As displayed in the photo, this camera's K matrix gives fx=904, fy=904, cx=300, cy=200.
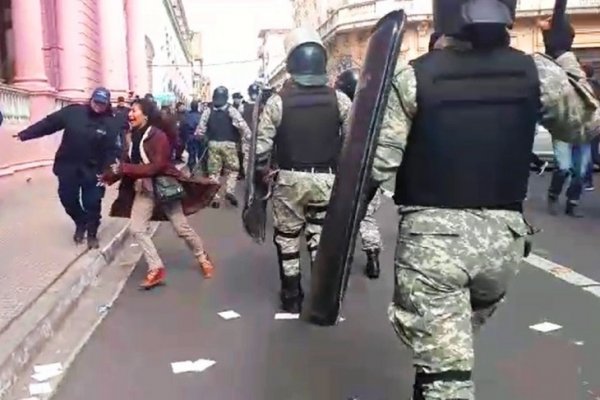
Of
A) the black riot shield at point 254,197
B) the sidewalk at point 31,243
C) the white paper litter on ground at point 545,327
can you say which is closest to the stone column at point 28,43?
the sidewalk at point 31,243

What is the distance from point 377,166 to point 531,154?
23.4 inches

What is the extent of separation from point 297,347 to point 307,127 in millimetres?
1510

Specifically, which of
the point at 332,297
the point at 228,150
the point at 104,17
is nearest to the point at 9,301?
the point at 332,297

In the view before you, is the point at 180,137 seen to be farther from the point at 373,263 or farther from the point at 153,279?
the point at 373,263

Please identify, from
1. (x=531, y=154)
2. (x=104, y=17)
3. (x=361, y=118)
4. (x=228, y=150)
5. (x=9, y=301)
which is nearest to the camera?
(x=361, y=118)

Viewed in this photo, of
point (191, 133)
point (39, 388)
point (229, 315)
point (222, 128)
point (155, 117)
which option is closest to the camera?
point (39, 388)

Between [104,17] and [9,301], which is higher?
[104,17]

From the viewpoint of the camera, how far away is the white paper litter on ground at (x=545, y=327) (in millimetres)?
5738

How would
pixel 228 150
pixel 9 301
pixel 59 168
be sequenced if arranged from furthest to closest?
pixel 228 150 < pixel 59 168 < pixel 9 301

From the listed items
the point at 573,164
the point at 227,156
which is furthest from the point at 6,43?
the point at 573,164

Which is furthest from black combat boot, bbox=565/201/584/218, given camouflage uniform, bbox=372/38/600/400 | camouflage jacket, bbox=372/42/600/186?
camouflage uniform, bbox=372/38/600/400

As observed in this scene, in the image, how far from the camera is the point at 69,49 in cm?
2092

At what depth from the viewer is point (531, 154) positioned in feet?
10.5

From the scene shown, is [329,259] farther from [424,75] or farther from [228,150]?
[228,150]
